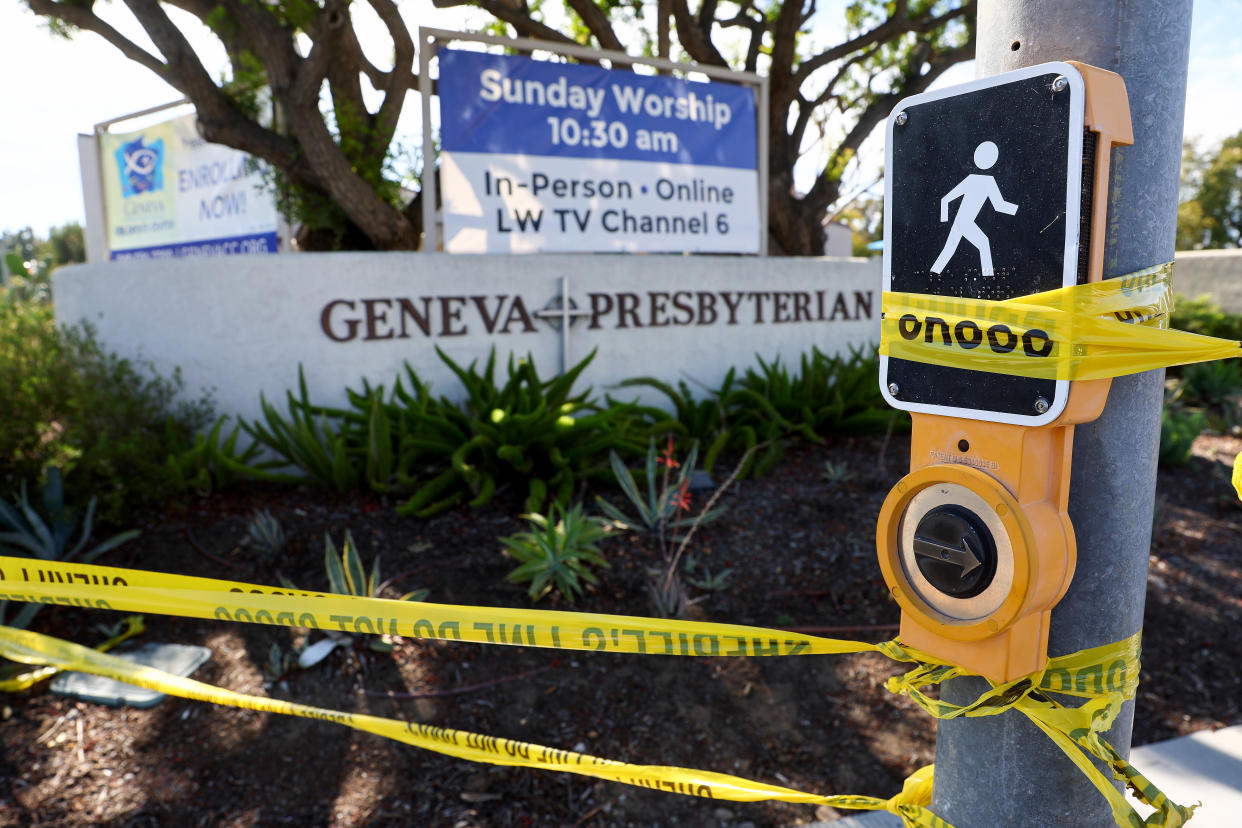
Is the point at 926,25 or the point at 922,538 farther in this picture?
the point at 926,25

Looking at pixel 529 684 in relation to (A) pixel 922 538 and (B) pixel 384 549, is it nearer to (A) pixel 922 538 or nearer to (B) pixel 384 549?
(B) pixel 384 549

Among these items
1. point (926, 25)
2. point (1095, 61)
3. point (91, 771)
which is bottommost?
point (91, 771)

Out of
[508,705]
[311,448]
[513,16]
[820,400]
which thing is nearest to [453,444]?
[311,448]

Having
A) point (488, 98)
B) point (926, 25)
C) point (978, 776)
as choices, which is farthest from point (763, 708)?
point (926, 25)

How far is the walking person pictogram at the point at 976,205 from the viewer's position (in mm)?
1081

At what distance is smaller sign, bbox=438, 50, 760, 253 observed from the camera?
226 inches

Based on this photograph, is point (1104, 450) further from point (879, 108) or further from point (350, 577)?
point (879, 108)

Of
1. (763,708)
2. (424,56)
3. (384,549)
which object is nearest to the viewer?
(763,708)

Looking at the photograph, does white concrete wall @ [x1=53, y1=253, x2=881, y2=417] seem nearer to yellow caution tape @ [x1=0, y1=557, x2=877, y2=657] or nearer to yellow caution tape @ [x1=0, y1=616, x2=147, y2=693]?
yellow caution tape @ [x1=0, y1=616, x2=147, y2=693]

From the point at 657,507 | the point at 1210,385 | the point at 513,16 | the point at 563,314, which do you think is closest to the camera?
the point at 657,507

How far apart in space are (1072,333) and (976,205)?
21 cm

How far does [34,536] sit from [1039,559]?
162 inches

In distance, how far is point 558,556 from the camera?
341 centimetres

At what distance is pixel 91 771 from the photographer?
263 centimetres
